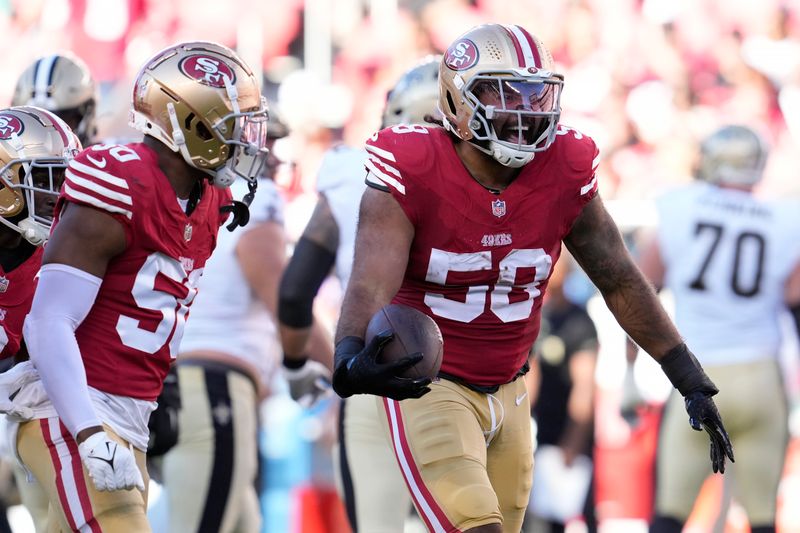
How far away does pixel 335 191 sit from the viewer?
4.94 m

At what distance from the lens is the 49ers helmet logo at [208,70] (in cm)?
370

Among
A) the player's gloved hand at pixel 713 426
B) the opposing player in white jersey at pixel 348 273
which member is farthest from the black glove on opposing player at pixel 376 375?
the opposing player in white jersey at pixel 348 273

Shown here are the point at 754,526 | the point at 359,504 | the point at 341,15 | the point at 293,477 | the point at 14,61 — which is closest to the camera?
the point at 359,504

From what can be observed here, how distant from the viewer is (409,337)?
10.9 ft

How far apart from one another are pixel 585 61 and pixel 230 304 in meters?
4.44

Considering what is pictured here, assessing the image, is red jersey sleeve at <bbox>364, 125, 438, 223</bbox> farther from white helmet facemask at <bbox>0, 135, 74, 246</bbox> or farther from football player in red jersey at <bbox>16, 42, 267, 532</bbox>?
white helmet facemask at <bbox>0, 135, 74, 246</bbox>

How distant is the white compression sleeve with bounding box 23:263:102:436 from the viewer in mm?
3357

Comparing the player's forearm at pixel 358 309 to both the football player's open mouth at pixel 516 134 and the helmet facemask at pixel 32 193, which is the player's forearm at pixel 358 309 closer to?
the football player's open mouth at pixel 516 134

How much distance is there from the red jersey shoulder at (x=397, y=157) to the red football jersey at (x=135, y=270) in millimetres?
445

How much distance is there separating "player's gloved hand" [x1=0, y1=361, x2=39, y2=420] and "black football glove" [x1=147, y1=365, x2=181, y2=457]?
0.63 meters

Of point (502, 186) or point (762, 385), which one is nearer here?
point (502, 186)

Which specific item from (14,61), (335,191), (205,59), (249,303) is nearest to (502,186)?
(205,59)

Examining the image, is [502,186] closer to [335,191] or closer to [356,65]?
[335,191]

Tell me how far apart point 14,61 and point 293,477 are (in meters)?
3.95
